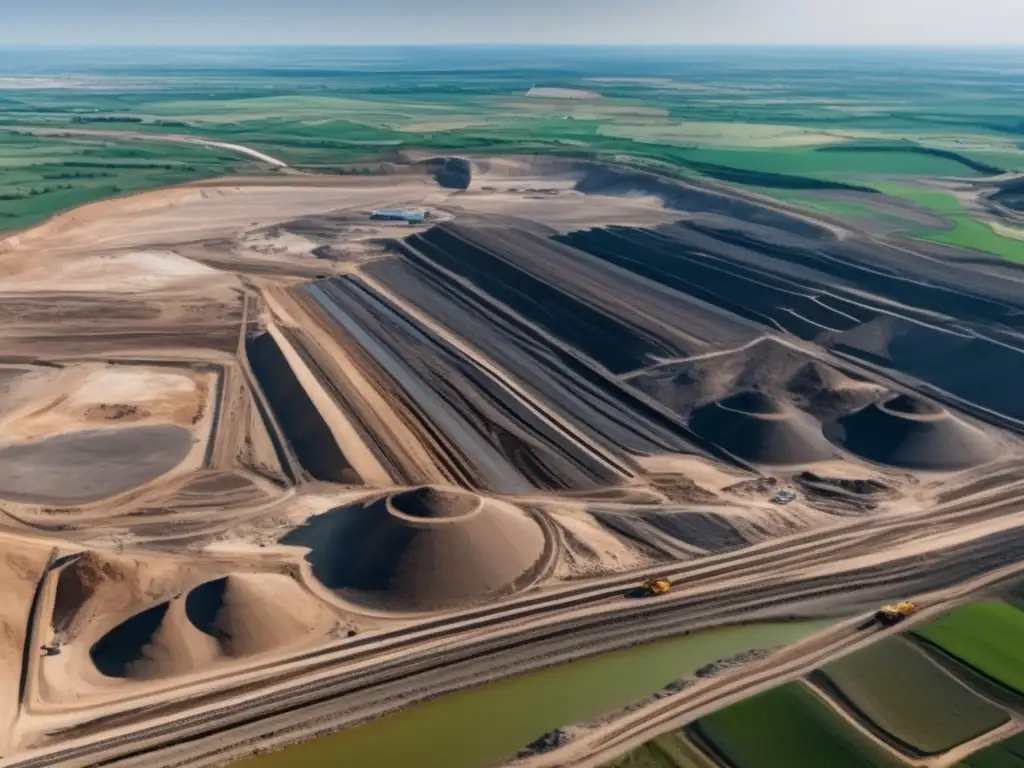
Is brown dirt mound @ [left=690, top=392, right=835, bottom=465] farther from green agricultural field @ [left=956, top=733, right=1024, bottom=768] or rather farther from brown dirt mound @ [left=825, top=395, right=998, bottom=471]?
green agricultural field @ [left=956, top=733, right=1024, bottom=768]

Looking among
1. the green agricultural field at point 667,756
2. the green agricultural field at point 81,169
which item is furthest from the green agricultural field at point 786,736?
the green agricultural field at point 81,169

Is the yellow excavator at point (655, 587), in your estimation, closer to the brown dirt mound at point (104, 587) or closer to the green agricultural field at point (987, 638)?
the green agricultural field at point (987, 638)

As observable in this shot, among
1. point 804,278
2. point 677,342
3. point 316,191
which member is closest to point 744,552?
point 677,342

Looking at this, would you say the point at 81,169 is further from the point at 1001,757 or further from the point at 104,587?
the point at 1001,757

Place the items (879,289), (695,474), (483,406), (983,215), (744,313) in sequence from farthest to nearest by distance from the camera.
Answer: (983,215) < (879,289) < (744,313) < (483,406) < (695,474)

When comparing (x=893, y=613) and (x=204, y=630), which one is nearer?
(x=204, y=630)

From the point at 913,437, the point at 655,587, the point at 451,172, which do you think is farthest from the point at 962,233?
the point at 655,587

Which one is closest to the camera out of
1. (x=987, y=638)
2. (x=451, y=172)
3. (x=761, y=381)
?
(x=987, y=638)

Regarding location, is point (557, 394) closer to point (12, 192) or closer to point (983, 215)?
point (983, 215)
